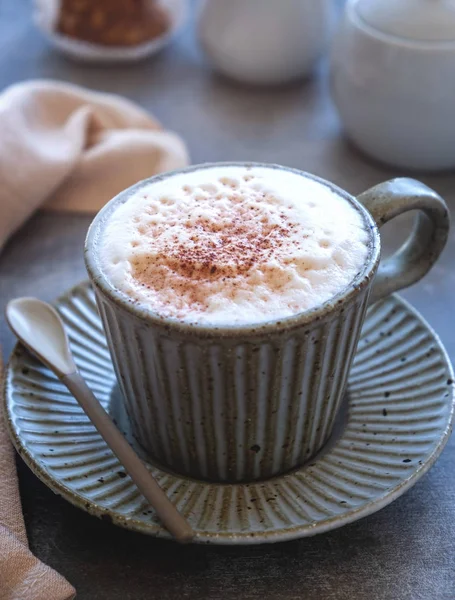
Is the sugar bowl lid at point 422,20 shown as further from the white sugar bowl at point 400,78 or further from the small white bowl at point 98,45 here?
the small white bowl at point 98,45

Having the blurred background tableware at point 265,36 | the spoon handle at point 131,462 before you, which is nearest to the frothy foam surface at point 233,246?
the spoon handle at point 131,462

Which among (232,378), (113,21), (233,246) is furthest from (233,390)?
(113,21)

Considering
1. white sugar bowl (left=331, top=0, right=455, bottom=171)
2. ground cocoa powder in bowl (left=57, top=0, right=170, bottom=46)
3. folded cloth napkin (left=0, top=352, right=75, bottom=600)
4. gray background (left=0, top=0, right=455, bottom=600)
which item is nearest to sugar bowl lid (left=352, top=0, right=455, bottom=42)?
white sugar bowl (left=331, top=0, right=455, bottom=171)

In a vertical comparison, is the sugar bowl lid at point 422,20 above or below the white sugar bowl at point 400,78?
above

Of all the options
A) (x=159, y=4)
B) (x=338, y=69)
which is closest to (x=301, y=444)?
(x=338, y=69)

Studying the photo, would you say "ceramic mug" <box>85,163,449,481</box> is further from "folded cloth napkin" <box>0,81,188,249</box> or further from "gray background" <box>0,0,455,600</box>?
"folded cloth napkin" <box>0,81,188,249</box>

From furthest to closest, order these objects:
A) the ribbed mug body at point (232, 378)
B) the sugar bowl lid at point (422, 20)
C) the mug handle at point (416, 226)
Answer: the sugar bowl lid at point (422, 20), the mug handle at point (416, 226), the ribbed mug body at point (232, 378)

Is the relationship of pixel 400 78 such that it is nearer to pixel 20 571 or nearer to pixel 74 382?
pixel 74 382
